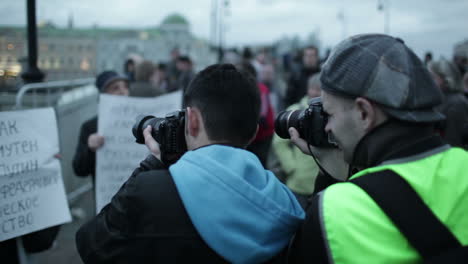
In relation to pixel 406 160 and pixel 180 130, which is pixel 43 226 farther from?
pixel 406 160

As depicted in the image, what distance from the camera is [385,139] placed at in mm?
1333

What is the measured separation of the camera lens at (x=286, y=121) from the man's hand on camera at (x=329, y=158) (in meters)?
0.04

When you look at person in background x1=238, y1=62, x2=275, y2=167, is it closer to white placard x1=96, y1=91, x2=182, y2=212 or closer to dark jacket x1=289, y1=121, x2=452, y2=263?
white placard x1=96, y1=91, x2=182, y2=212

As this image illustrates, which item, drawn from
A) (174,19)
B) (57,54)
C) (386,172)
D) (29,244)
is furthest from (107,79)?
(174,19)

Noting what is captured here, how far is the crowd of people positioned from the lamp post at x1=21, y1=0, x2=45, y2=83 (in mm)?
4463

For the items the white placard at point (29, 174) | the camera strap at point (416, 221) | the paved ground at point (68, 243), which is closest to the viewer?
the camera strap at point (416, 221)

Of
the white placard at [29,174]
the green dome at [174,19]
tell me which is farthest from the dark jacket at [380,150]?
the green dome at [174,19]

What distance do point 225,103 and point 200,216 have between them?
464mm

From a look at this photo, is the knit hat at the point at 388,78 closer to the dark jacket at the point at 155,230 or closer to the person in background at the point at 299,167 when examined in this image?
the dark jacket at the point at 155,230

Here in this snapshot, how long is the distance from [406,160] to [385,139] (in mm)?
86

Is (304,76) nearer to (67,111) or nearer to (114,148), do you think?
(67,111)

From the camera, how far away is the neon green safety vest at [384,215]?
1204 mm

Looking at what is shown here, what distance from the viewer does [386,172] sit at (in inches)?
49.6

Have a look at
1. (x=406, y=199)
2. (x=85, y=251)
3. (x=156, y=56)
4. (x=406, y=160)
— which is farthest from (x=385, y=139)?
(x=156, y=56)
